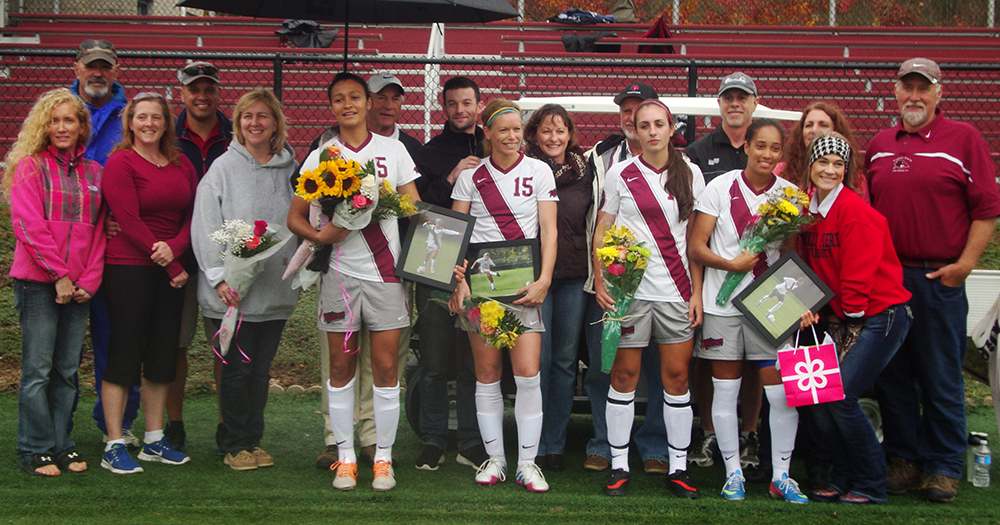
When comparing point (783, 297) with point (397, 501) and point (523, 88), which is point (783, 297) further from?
point (523, 88)

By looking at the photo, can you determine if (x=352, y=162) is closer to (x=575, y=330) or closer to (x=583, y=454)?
(x=575, y=330)

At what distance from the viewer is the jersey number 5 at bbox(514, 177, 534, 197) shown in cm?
434

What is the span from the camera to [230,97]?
35.8 feet

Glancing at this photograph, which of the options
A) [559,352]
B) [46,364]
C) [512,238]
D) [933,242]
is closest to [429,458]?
[559,352]

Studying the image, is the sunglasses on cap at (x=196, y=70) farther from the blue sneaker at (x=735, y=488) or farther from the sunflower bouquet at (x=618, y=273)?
the blue sneaker at (x=735, y=488)

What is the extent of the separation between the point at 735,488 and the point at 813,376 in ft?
2.34

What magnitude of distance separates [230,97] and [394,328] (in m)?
7.78

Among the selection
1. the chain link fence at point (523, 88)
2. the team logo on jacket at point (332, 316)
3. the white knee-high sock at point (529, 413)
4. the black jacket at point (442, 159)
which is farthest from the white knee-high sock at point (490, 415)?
the chain link fence at point (523, 88)

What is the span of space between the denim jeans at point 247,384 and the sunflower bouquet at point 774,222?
255cm

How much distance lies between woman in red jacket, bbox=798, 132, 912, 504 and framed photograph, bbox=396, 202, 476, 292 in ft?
5.88

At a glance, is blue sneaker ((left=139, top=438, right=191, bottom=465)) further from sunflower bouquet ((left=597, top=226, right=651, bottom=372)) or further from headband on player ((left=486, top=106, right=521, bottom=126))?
headband on player ((left=486, top=106, right=521, bottom=126))

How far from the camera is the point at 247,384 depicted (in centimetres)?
457

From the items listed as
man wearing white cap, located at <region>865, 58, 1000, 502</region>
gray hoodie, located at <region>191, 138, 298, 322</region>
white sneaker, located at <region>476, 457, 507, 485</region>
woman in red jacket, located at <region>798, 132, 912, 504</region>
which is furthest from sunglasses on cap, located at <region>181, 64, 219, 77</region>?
man wearing white cap, located at <region>865, 58, 1000, 502</region>

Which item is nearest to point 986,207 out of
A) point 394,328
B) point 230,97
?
point 394,328
